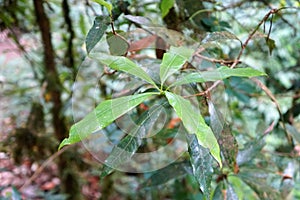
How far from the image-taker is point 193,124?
39 centimetres

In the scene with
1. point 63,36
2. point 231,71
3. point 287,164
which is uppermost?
point 231,71

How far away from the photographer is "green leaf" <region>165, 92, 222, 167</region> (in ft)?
1.26

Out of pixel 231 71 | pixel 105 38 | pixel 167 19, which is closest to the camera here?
pixel 231 71

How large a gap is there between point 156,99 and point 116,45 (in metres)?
0.34

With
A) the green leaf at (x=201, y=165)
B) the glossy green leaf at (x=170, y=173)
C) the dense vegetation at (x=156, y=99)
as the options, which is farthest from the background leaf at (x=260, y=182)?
the green leaf at (x=201, y=165)

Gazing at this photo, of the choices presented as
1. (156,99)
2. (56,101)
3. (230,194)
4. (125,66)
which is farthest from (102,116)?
(56,101)

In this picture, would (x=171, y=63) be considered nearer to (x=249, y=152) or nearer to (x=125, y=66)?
(x=125, y=66)

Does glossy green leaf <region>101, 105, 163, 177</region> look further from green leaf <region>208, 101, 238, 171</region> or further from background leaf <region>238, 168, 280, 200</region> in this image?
background leaf <region>238, 168, 280, 200</region>

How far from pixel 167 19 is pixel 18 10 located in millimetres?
407

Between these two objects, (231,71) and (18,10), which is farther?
(18,10)

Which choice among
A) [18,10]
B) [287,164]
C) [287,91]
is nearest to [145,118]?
Result: [287,164]

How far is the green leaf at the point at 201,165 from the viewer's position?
17.8 inches

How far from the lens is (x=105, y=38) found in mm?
547

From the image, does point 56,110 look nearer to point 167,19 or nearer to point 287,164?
point 167,19
